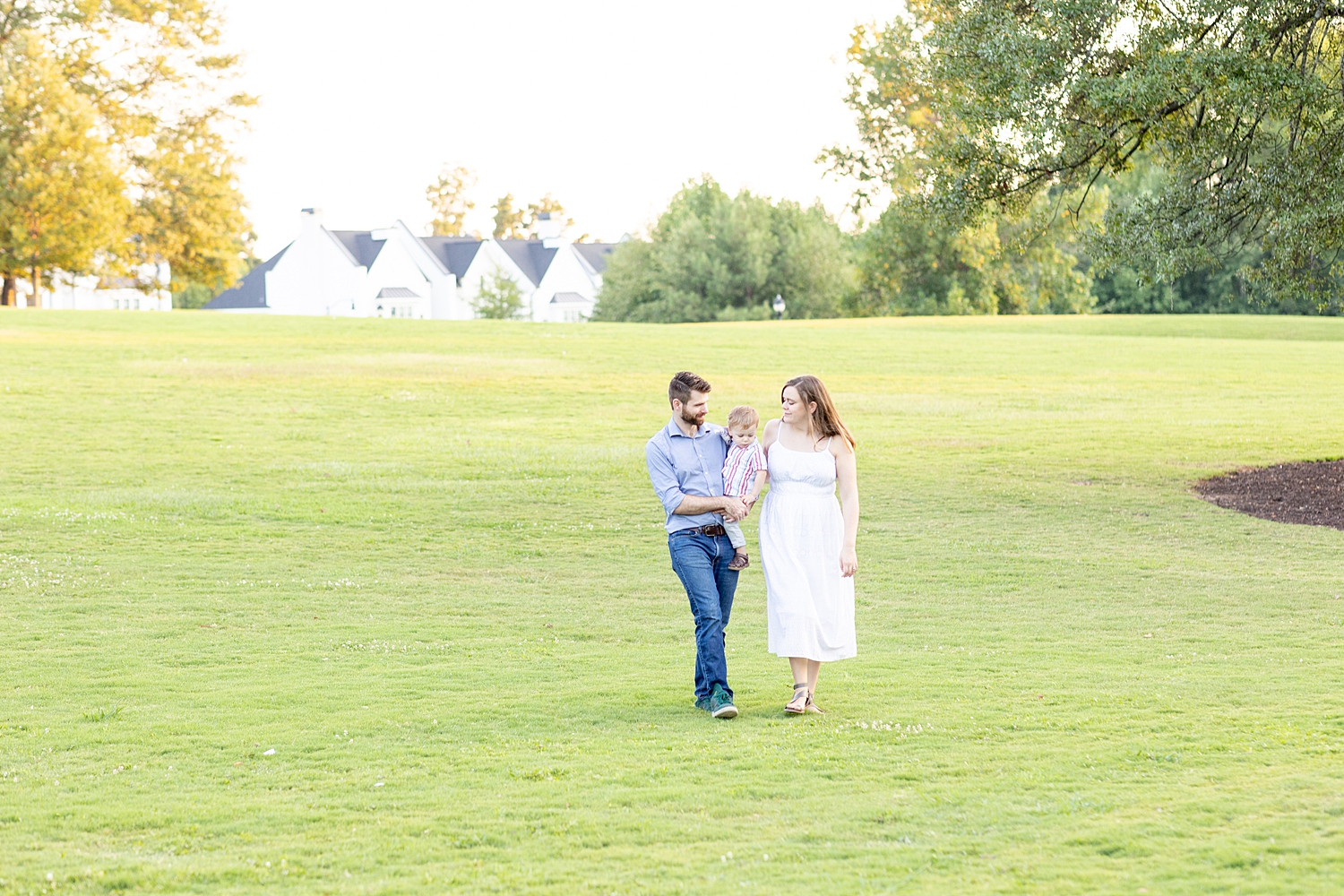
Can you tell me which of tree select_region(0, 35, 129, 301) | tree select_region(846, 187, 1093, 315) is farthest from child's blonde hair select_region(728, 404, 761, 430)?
tree select_region(846, 187, 1093, 315)

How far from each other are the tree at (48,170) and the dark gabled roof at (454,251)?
3542cm

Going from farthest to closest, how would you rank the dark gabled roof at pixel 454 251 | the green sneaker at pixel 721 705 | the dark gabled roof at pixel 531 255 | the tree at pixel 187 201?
the dark gabled roof at pixel 531 255, the dark gabled roof at pixel 454 251, the tree at pixel 187 201, the green sneaker at pixel 721 705

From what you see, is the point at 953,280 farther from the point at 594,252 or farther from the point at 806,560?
the point at 806,560

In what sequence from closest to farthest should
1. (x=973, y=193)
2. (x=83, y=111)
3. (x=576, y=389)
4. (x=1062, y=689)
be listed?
(x=1062, y=689) < (x=973, y=193) < (x=576, y=389) < (x=83, y=111)

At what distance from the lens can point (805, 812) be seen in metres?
6.30

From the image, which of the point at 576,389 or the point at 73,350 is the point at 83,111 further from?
the point at 576,389

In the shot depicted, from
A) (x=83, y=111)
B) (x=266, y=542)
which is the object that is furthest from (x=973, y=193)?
(x=83, y=111)

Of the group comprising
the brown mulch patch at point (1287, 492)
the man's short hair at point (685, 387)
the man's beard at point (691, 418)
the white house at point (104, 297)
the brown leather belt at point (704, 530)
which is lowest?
the brown mulch patch at point (1287, 492)

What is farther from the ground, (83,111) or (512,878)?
(83,111)

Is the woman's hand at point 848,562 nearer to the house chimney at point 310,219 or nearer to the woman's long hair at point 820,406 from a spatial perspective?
the woman's long hair at point 820,406

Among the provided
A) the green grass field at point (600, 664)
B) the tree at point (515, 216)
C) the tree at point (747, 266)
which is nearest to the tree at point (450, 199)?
the tree at point (515, 216)

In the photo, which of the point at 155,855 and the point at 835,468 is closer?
the point at 155,855

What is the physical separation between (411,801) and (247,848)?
92 cm

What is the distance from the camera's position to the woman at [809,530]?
325 inches
